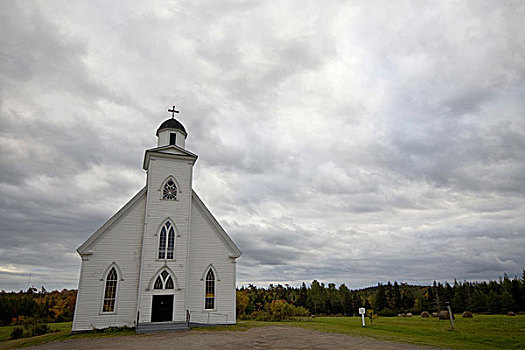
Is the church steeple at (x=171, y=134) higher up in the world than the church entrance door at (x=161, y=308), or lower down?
higher up

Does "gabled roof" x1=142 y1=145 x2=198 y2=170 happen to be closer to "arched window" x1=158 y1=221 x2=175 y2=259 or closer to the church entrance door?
"arched window" x1=158 y1=221 x2=175 y2=259

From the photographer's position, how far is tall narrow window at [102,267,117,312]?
66.4 feet

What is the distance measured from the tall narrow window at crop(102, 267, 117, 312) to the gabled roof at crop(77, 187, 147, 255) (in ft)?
6.93

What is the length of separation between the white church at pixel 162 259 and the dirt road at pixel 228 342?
9.44 feet

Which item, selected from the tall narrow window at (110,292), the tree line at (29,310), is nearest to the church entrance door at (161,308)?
the tall narrow window at (110,292)

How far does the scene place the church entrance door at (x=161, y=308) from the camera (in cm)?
2072

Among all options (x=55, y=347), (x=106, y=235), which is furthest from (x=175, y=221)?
(x=55, y=347)

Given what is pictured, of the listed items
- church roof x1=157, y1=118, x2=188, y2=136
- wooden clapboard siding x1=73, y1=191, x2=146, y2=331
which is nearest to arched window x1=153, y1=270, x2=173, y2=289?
wooden clapboard siding x1=73, y1=191, x2=146, y2=331

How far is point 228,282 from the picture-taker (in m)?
23.4

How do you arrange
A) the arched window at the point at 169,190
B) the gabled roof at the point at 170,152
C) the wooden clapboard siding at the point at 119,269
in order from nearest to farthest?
the wooden clapboard siding at the point at 119,269, the arched window at the point at 169,190, the gabled roof at the point at 170,152

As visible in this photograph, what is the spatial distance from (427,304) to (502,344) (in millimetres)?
49772

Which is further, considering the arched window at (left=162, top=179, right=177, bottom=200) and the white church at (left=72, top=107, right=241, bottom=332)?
the arched window at (left=162, top=179, right=177, bottom=200)

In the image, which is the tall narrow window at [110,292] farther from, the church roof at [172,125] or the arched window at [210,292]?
the church roof at [172,125]

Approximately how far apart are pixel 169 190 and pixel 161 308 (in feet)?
25.4
